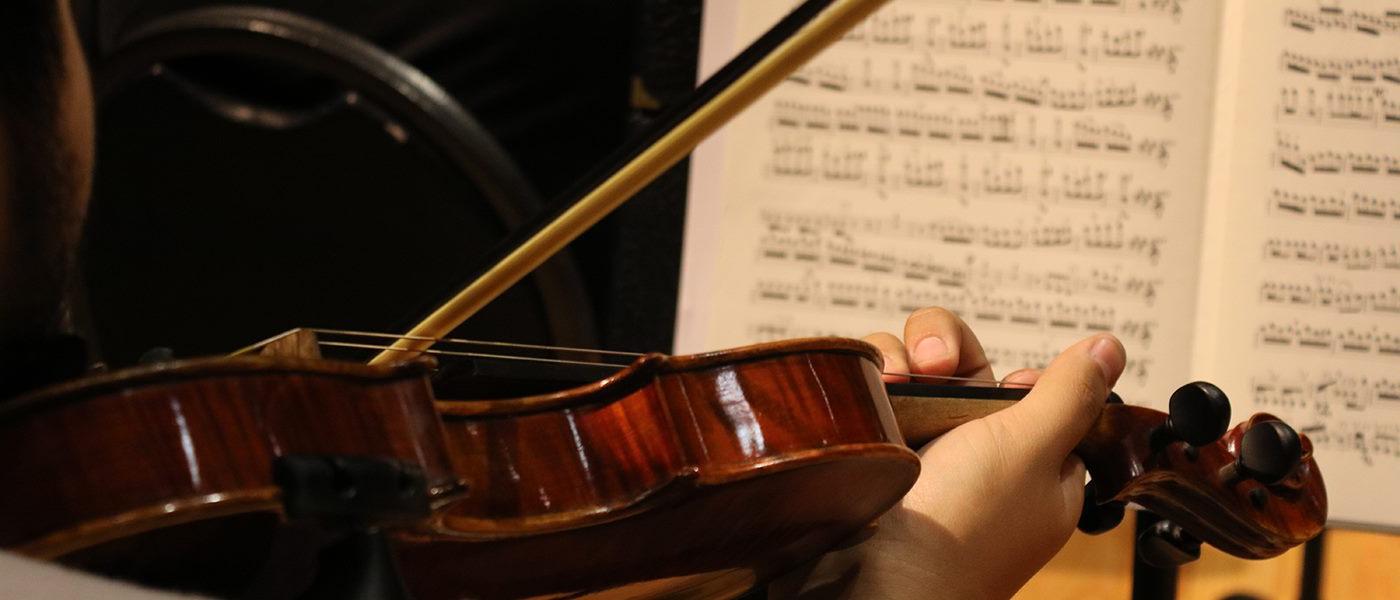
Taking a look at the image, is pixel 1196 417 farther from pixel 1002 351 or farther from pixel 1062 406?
pixel 1002 351

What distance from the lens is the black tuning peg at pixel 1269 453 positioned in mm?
790

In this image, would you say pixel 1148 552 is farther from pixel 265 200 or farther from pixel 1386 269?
pixel 265 200

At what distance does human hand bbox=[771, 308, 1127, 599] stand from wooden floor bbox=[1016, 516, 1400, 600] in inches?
28.0

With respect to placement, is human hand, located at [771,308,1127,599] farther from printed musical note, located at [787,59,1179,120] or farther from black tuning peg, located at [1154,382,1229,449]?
printed musical note, located at [787,59,1179,120]

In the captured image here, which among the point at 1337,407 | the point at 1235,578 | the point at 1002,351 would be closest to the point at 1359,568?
the point at 1235,578

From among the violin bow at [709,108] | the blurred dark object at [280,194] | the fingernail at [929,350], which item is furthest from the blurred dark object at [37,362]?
the blurred dark object at [280,194]

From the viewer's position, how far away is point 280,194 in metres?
1.58

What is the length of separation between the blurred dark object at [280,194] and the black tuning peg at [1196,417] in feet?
2.73

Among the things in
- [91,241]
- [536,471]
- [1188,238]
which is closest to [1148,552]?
[536,471]

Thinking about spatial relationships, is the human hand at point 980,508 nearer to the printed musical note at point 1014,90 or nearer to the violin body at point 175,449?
the violin body at point 175,449

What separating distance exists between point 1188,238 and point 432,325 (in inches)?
31.7

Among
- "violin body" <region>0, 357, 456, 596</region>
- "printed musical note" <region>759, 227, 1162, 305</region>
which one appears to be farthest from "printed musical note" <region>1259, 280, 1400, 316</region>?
"violin body" <region>0, 357, 456, 596</region>

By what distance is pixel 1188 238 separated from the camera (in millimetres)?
1361

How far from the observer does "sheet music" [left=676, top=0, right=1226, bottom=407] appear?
1.36 meters
